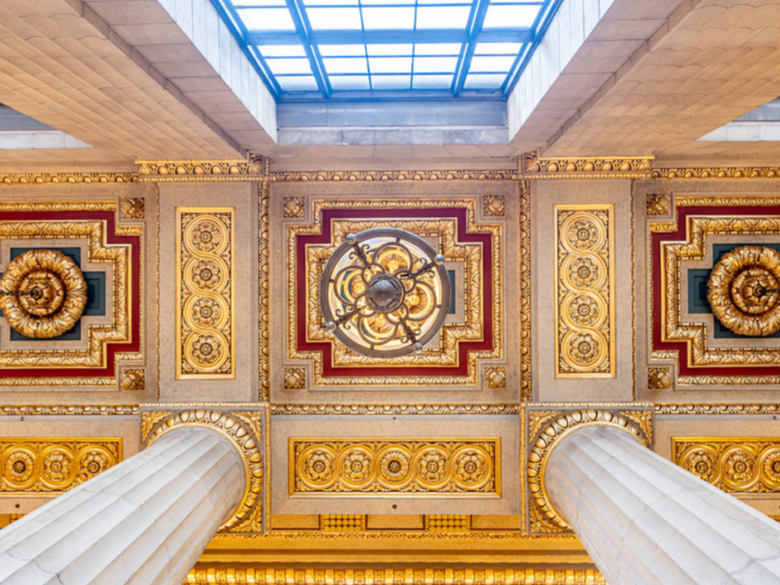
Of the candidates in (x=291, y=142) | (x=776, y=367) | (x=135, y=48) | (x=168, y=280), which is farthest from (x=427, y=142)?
(x=776, y=367)

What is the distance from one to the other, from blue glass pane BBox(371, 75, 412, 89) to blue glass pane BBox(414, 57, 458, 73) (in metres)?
0.14

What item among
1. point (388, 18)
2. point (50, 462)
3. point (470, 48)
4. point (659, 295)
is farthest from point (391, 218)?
point (50, 462)

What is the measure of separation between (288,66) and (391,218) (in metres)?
1.47

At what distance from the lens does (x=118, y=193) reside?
4188 mm

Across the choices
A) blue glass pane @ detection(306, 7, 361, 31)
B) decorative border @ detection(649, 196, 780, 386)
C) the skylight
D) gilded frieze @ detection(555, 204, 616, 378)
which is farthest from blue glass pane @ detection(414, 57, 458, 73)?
decorative border @ detection(649, 196, 780, 386)

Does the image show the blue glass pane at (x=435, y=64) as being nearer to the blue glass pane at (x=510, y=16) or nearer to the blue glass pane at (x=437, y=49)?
the blue glass pane at (x=437, y=49)

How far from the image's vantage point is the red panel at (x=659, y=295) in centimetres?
410

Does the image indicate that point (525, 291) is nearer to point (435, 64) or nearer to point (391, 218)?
point (391, 218)

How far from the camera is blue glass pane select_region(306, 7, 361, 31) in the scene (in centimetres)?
286

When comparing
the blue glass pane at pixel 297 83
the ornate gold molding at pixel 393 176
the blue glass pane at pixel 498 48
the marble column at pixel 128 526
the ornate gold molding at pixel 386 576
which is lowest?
the ornate gold molding at pixel 386 576

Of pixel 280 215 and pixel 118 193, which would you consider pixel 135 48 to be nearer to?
pixel 280 215

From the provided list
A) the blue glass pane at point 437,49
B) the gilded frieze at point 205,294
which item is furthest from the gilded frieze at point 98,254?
the blue glass pane at point 437,49

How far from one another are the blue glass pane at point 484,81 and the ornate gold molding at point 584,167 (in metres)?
0.66

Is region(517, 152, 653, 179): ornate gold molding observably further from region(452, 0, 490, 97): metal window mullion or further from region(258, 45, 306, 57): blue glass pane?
region(258, 45, 306, 57): blue glass pane
